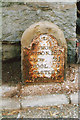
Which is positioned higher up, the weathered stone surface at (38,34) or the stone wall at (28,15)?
the stone wall at (28,15)

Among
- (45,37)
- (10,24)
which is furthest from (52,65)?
(10,24)

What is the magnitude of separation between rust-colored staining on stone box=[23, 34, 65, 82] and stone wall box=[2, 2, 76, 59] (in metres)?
0.38

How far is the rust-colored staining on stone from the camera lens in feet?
5.10

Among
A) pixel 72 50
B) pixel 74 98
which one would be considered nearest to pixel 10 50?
pixel 72 50

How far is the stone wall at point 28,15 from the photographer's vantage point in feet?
6.08

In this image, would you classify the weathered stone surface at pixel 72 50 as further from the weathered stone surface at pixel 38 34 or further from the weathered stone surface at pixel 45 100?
the weathered stone surface at pixel 45 100

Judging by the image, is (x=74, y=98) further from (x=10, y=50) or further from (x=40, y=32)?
(x=10, y=50)

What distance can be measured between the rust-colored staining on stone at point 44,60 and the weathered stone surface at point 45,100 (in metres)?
0.22

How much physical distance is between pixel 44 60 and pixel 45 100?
0.38m

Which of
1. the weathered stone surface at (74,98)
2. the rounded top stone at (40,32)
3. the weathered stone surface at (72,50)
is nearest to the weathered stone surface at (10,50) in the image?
the rounded top stone at (40,32)

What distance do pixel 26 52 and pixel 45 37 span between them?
21 cm

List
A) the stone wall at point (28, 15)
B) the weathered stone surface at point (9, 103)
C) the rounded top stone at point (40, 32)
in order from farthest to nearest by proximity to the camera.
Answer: the stone wall at point (28, 15)
the rounded top stone at point (40, 32)
the weathered stone surface at point (9, 103)

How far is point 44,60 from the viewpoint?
5.22 feet

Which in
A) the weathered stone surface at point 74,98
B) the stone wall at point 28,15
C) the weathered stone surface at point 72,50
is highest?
the stone wall at point 28,15
